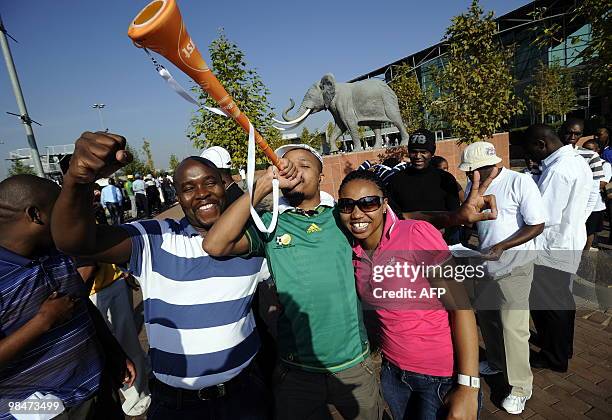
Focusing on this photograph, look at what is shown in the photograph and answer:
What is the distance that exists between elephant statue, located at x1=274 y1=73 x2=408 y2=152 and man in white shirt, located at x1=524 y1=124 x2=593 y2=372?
30.2 feet

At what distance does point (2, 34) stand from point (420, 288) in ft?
32.0

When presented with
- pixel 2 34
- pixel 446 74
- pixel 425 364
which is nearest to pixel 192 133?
pixel 2 34

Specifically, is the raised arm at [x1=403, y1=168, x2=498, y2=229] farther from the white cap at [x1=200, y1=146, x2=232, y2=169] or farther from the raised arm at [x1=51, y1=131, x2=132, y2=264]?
the white cap at [x1=200, y1=146, x2=232, y2=169]

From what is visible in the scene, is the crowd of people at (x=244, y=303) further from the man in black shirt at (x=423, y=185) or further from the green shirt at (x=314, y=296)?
the man in black shirt at (x=423, y=185)

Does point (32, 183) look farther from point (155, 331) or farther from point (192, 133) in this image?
point (192, 133)

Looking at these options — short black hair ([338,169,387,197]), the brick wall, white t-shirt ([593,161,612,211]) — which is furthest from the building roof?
short black hair ([338,169,387,197])

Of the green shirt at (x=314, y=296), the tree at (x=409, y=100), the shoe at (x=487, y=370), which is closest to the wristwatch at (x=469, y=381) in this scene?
the green shirt at (x=314, y=296)

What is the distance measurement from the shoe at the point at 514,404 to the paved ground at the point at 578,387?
0.05 meters

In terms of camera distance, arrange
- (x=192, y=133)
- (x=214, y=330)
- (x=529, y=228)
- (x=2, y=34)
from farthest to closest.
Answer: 1. (x=192, y=133)
2. (x=2, y=34)
3. (x=529, y=228)
4. (x=214, y=330)

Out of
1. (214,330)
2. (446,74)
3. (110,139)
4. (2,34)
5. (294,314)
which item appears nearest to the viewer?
(110,139)

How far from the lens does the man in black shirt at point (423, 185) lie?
12.6ft

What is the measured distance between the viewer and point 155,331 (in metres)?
1.71

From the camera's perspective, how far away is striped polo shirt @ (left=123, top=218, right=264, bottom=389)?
1667 millimetres

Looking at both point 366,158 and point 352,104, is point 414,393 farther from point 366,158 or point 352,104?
point 352,104
